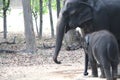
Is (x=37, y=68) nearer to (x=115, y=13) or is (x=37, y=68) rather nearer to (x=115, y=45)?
(x=115, y=13)

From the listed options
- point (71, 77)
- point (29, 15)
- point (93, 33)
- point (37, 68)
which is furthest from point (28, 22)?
point (93, 33)

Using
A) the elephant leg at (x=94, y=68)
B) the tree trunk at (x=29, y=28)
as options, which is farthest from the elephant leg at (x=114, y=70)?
the tree trunk at (x=29, y=28)

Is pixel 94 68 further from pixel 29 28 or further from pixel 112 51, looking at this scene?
pixel 29 28

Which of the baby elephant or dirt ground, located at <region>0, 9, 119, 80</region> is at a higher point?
the baby elephant

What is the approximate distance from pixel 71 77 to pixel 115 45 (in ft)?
8.31

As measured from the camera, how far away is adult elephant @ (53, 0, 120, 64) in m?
9.81

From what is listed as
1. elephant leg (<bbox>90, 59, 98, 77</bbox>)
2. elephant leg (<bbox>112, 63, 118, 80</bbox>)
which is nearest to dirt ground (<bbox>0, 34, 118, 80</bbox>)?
elephant leg (<bbox>90, 59, 98, 77</bbox>)

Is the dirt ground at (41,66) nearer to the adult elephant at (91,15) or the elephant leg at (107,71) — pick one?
the elephant leg at (107,71)

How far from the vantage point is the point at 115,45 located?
28.4 feet

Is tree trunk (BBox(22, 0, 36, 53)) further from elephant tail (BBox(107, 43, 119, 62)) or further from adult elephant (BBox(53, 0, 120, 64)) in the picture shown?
elephant tail (BBox(107, 43, 119, 62))

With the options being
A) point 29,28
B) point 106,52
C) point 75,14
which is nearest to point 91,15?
point 75,14

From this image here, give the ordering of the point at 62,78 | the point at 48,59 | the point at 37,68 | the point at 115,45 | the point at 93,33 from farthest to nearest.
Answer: the point at 48,59
the point at 37,68
the point at 62,78
the point at 93,33
the point at 115,45

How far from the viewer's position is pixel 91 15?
32.5ft

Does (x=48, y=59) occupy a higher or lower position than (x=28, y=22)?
lower
